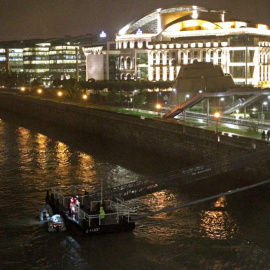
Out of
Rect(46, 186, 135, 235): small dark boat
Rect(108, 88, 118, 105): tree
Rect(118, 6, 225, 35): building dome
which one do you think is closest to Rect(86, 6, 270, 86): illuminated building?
Rect(118, 6, 225, 35): building dome

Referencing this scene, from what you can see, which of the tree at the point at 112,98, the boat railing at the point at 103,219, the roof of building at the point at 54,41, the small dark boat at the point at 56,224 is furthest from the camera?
the roof of building at the point at 54,41

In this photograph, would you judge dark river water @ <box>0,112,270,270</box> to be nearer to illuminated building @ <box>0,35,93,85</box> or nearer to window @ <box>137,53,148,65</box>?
window @ <box>137,53,148,65</box>

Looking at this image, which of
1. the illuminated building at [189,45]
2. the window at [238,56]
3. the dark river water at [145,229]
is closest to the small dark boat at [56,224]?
the dark river water at [145,229]

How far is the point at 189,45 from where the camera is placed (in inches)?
2382

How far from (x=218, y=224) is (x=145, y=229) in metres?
2.09

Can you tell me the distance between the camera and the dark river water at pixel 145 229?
13484 mm

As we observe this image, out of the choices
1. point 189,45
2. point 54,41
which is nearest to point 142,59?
point 189,45

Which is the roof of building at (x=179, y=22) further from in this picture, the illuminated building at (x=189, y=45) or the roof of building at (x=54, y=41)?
→ the roof of building at (x=54, y=41)

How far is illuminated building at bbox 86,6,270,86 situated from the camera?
55.8 metres

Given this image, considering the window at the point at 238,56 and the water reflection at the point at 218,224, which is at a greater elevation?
the window at the point at 238,56

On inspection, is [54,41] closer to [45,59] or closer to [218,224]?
[45,59]

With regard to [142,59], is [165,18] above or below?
above

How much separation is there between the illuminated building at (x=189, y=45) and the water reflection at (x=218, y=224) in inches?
1544

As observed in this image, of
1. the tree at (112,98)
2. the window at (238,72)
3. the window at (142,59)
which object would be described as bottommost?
the tree at (112,98)
